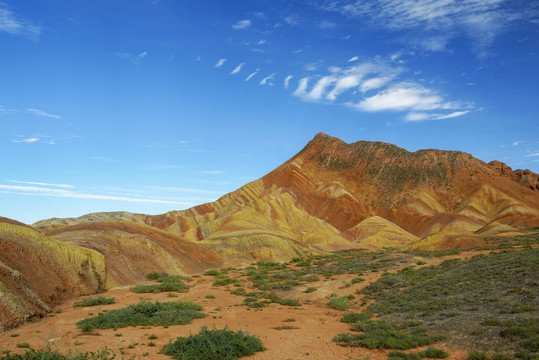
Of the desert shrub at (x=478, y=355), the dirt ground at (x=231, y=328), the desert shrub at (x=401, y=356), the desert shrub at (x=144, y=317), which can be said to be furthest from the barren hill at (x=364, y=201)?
the desert shrub at (x=478, y=355)

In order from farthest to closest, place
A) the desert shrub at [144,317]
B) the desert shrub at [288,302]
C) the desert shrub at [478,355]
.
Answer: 1. the desert shrub at [288,302]
2. the desert shrub at [144,317]
3. the desert shrub at [478,355]

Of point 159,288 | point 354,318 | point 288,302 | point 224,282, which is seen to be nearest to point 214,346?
point 354,318

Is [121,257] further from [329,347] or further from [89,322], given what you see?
[329,347]

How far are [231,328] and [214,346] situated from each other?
418 cm

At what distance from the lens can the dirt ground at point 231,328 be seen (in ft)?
41.7

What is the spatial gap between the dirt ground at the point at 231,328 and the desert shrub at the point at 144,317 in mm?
509

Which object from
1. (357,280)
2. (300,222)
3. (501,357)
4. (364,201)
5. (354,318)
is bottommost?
(354,318)

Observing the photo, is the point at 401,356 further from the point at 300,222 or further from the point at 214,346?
the point at 300,222

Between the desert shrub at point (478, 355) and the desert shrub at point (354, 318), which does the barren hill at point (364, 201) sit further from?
the desert shrub at point (478, 355)

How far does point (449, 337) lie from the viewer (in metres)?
12.7

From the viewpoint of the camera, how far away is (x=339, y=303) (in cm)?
2195

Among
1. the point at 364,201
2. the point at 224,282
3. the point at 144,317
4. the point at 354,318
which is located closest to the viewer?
the point at 144,317

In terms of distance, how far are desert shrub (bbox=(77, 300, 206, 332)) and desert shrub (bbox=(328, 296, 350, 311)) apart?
8.26 metres

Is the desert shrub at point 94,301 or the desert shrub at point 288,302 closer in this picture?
the desert shrub at point 94,301
